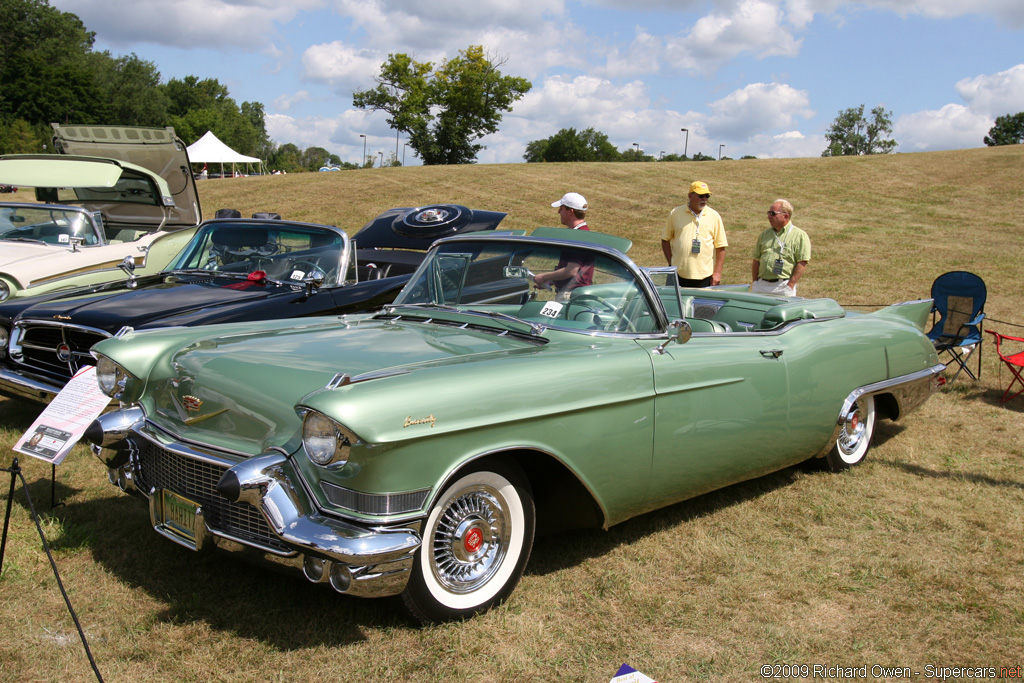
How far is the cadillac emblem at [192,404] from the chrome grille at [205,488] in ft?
0.62

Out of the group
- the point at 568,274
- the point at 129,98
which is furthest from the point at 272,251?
the point at 129,98

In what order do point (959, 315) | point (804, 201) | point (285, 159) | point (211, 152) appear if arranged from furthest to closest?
point (285, 159) → point (211, 152) → point (804, 201) → point (959, 315)

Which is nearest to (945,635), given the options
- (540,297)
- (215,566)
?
(540,297)

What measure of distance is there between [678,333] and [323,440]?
5.97 ft

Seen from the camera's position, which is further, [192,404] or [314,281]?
[314,281]

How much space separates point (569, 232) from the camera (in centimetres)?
429

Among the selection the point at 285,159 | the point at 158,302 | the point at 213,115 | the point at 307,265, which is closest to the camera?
the point at 158,302

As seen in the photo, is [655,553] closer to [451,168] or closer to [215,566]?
[215,566]

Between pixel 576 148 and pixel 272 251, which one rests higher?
pixel 576 148

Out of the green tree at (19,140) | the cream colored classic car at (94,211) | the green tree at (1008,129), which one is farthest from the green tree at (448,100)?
the green tree at (1008,129)

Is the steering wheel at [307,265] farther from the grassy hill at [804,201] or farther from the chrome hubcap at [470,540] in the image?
the grassy hill at [804,201]

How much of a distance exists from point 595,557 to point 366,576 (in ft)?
4.76

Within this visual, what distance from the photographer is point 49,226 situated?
7.91 m

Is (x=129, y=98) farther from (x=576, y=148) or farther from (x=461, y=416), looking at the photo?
(x=461, y=416)
